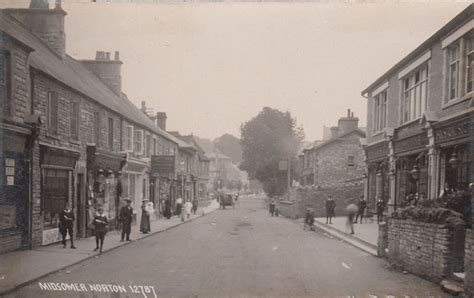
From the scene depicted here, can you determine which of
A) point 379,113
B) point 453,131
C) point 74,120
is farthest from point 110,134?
point 453,131

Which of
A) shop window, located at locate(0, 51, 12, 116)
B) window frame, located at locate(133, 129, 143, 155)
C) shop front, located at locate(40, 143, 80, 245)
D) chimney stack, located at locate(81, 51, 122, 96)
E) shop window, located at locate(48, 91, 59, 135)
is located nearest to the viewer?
shop window, located at locate(0, 51, 12, 116)

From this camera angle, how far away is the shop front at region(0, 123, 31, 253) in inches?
460

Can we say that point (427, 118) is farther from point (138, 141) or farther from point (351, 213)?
point (138, 141)

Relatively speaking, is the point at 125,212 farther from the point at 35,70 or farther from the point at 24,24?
the point at 24,24

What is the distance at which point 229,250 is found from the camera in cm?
1459

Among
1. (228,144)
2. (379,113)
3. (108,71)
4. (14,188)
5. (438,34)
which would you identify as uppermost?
(108,71)

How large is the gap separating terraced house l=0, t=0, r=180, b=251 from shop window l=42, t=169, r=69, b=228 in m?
0.03

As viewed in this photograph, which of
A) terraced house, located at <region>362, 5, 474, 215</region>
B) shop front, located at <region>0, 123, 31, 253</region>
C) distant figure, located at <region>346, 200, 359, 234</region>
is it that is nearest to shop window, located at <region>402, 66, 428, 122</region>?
terraced house, located at <region>362, 5, 474, 215</region>

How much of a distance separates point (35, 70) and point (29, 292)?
21.4 feet

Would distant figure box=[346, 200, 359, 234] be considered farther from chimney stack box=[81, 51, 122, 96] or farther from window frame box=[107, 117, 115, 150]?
chimney stack box=[81, 51, 122, 96]

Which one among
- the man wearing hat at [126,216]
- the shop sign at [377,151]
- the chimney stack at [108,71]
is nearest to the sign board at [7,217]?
the man wearing hat at [126,216]

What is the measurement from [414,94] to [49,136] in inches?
468

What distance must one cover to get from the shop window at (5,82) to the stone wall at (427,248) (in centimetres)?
920

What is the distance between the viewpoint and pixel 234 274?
33.7 ft
